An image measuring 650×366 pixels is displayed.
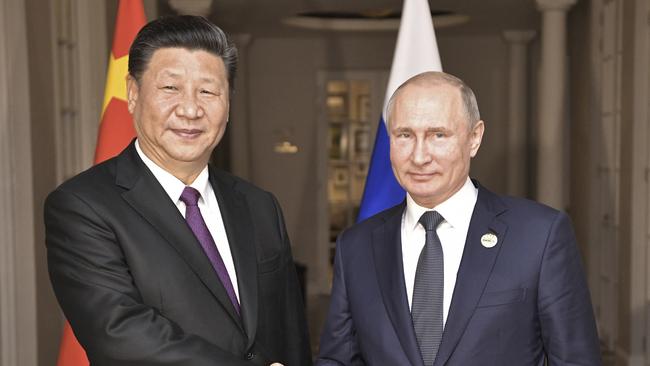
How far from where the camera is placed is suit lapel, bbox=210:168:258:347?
1738 mm

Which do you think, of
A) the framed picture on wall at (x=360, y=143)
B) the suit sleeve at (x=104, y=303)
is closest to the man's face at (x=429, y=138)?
the suit sleeve at (x=104, y=303)

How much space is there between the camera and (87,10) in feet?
14.9

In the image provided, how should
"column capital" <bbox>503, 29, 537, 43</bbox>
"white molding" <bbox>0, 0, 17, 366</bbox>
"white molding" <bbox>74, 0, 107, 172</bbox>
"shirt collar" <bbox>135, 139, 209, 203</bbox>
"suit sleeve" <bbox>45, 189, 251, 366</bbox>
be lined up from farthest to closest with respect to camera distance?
"column capital" <bbox>503, 29, 537, 43</bbox> → "white molding" <bbox>74, 0, 107, 172</bbox> → "white molding" <bbox>0, 0, 17, 366</bbox> → "shirt collar" <bbox>135, 139, 209, 203</bbox> → "suit sleeve" <bbox>45, 189, 251, 366</bbox>

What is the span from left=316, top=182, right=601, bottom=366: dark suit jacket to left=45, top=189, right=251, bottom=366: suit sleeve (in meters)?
0.34

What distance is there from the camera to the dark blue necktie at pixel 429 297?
5.42 feet

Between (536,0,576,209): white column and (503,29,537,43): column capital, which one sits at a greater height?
(503,29,537,43): column capital

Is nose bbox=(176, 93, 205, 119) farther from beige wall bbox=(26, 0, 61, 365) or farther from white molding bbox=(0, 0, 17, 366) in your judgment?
beige wall bbox=(26, 0, 61, 365)

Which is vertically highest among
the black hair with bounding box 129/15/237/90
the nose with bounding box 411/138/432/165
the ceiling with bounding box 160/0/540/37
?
the ceiling with bounding box 160/0/540/37

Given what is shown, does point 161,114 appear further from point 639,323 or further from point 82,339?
point 639,323

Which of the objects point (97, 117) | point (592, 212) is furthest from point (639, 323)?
point (97, 117)

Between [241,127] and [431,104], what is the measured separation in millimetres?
8142

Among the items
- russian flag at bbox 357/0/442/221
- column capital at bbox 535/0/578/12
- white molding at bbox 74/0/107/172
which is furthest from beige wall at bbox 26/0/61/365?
column capital at bbox 535/0/578/12

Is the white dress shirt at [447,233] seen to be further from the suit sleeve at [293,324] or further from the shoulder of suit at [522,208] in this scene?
the suit sleeve at [293,324]

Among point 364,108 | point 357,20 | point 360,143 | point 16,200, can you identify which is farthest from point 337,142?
point 16,200
